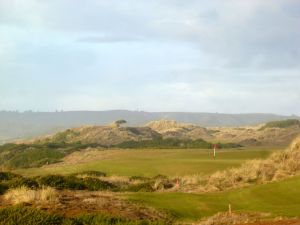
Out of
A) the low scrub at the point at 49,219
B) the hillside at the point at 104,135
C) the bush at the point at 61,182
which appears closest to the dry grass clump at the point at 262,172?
the bush at the point at 61,182

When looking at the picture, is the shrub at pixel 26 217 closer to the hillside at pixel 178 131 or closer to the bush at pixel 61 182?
the bush at pixel 61 182

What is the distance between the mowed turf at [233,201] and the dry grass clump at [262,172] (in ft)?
14.5

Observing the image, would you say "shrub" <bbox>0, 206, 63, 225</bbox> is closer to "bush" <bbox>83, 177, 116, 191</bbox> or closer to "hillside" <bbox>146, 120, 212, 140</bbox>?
"bush" <bbox>83, 177, 116, 191</bbox>

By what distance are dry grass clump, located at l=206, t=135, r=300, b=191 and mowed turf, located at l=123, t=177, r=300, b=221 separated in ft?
14.5

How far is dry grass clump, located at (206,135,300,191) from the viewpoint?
1078 inches

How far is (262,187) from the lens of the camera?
21.6 metres

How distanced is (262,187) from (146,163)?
75.4 ft

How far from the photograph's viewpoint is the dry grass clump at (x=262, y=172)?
27375mm

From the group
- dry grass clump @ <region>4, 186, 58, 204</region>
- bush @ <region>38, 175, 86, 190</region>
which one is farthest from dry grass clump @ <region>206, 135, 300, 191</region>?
dry grass clump @ <region>4, 186, 58, 204</region>

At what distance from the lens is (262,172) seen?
29469mm

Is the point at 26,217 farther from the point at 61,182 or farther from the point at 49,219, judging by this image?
the point at 61,182

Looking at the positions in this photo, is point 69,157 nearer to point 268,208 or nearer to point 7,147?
point 7,147

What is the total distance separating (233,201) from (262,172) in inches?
387

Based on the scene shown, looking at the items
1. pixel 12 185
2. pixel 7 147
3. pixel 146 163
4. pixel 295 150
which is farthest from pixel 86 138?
pixel 12 185
